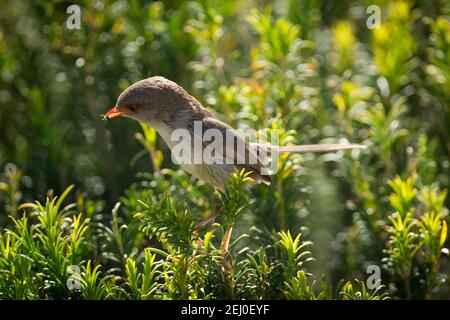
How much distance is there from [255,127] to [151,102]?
22.4 inches

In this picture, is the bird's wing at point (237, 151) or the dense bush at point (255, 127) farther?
the bird's wing at point (237, 151)

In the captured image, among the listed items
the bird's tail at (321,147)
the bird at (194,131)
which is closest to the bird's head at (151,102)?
the bird at (194,131)

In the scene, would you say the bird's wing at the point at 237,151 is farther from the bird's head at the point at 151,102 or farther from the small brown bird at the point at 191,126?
the bird's head at the point at 151,102

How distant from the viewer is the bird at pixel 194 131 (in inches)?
114

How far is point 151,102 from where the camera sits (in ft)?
9.74

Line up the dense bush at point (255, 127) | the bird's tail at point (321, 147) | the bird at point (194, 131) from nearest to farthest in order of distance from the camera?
the dense bush at point (255, 127)
the bird at point (194, 131)
the bird's tail at point (321, 147)

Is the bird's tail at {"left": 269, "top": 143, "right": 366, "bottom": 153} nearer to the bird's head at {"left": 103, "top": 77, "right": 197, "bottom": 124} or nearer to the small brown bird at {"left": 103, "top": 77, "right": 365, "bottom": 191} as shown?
the small brown bird at {"left": 103, "top": 77, "right": 365, "bottom": 191}

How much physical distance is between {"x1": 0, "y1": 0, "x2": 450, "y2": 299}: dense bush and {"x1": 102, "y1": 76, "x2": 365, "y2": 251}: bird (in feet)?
0.32

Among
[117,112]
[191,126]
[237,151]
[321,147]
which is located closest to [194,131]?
[191,126]

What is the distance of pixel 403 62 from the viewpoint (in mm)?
3514

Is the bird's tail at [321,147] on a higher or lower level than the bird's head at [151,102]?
lower

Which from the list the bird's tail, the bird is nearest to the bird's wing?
the bird

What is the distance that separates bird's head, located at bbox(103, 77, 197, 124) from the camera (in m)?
2.95

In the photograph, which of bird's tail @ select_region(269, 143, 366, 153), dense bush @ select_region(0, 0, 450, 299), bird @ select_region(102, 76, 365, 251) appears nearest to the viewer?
dense bush @ select_region(0, 0, 450, 299)
